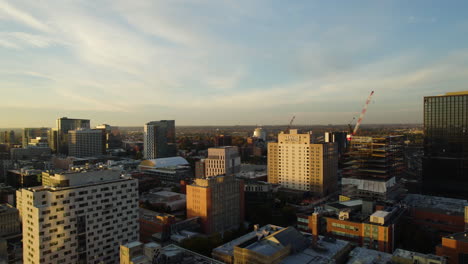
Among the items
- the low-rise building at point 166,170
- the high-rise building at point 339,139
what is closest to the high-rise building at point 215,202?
the low-rise building at point 166,170

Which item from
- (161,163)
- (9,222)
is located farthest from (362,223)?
(161,163)

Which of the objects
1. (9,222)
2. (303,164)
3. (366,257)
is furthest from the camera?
Result: (303,164)

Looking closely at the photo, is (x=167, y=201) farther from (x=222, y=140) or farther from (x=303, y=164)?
(x=222, y=140)

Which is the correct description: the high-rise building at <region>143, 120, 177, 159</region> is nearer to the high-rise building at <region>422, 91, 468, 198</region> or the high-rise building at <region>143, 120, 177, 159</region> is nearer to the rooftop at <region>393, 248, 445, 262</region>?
the high-rise building at <region>422, 91, 468, 198</region>

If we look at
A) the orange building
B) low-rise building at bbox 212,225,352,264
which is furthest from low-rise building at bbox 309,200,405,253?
the orange building

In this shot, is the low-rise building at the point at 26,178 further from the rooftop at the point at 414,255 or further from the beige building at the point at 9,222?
the rooftop at the point at 414,255
